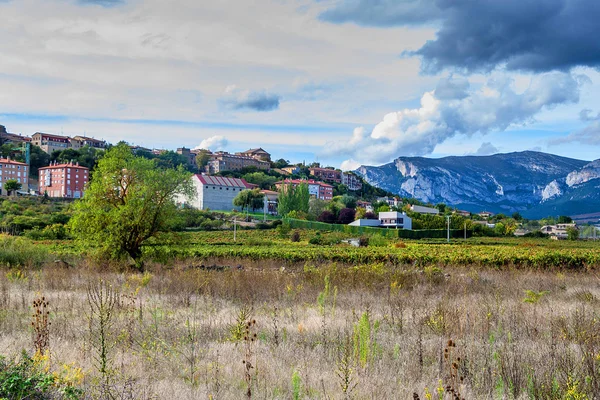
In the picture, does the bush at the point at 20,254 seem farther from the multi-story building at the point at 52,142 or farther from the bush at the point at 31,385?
the multi-story building at the point at 52,142

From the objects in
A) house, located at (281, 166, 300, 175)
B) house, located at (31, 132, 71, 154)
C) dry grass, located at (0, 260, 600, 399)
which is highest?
house, located at (31, 132, 71, 154)

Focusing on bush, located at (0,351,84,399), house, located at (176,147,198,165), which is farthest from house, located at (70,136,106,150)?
bush, located at (0,351,84,399)

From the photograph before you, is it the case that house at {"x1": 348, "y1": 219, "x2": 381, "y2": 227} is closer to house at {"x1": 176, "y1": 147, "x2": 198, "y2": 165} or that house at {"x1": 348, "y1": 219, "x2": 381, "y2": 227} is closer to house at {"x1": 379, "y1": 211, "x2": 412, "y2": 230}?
house at {"x1": 379, "y1": 211, "x2": 412, "y2": 230}

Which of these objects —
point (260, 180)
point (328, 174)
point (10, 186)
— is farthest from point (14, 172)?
point (328, 174)

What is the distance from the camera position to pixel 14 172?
11388 centimetres

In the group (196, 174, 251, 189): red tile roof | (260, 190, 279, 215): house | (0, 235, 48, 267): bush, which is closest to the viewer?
(0, 235, 48, 267): bush

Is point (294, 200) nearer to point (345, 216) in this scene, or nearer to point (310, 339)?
point (345, 216)

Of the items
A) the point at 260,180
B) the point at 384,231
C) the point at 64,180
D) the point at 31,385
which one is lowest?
the point at 31,385

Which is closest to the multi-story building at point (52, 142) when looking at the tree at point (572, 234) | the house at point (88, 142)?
the house at point (88, 142)

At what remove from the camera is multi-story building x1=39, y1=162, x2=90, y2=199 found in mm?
109250

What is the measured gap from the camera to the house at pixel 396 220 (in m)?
84.5

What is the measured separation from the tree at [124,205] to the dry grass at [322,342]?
842 centimetres

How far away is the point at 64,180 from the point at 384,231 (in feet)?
253

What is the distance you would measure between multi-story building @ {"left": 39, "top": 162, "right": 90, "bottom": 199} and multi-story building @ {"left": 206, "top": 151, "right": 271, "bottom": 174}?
57.6m
